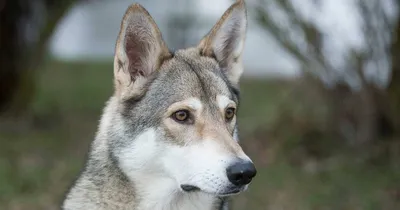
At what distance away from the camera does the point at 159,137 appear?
4188 millimetres

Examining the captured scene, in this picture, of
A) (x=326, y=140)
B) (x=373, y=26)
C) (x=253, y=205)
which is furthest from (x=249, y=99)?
(x=253, y=205)

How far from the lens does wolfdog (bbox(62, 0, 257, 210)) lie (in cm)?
403

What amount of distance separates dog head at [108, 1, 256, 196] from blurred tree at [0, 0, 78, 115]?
26.5 ft

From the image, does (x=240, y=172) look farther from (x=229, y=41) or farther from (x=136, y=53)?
(x=229, y=41)

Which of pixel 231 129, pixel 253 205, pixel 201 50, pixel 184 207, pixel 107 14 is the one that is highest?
pixel 201 50

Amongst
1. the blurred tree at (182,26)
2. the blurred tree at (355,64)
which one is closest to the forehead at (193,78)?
the blurred tree at (355,64)

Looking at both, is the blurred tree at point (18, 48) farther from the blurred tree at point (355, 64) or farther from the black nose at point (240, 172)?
the black nose at point (240, 172)

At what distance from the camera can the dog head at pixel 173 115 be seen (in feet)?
13.1

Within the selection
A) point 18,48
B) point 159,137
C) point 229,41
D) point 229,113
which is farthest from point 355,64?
point 18,48

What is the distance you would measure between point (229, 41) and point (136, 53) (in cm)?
70

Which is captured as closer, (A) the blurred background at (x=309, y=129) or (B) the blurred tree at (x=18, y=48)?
(A) the blurred background at (x=309, y=129)

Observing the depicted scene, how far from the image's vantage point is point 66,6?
38.8ft

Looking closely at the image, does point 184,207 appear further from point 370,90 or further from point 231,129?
point 370,90

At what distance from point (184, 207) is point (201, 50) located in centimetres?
107
